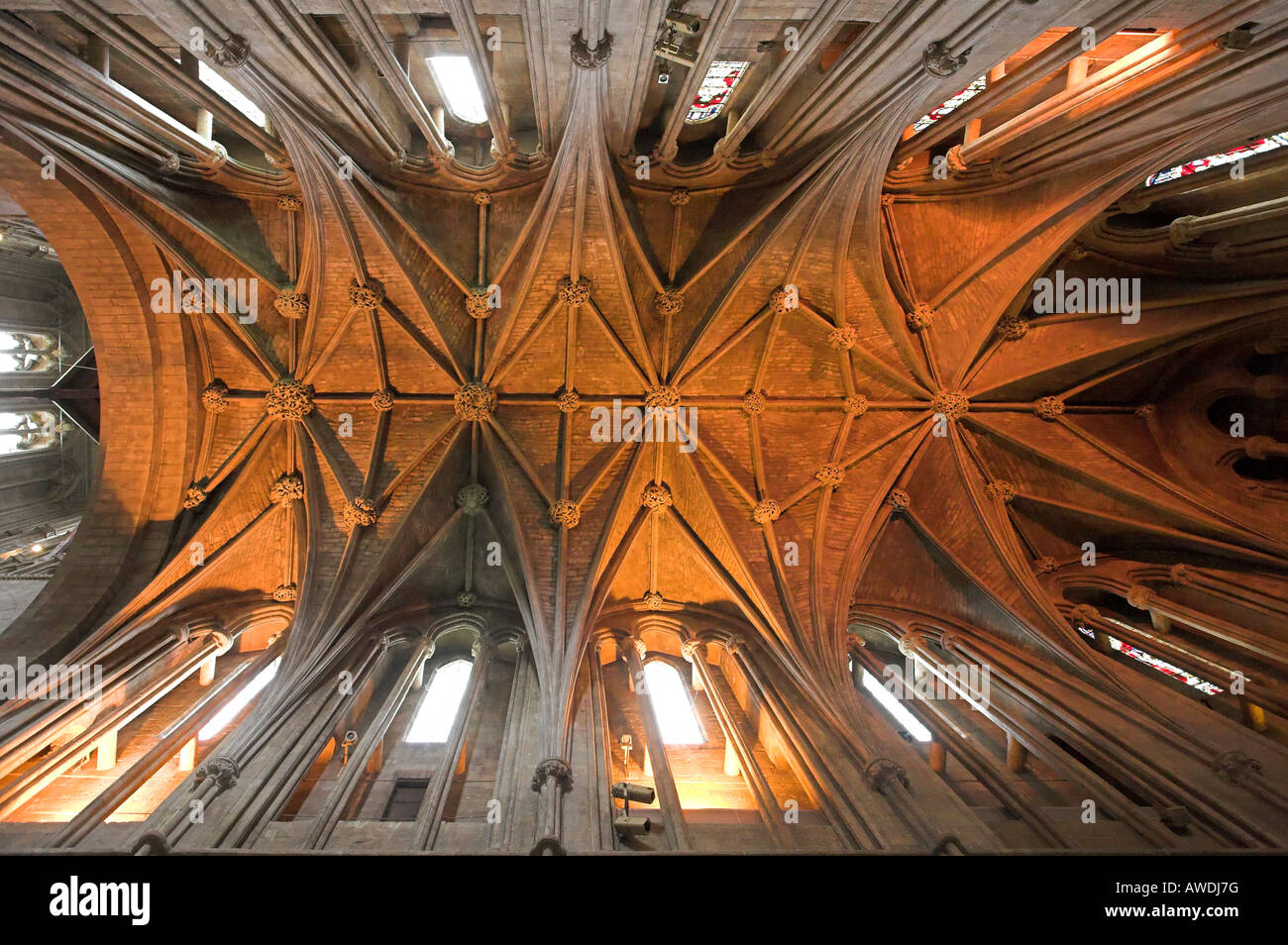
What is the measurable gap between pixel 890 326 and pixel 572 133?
23.7ft

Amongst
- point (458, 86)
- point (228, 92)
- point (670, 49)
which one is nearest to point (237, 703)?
point (228, 92)

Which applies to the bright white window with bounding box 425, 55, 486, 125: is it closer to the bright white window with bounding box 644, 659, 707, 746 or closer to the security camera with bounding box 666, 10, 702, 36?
the security camera with bounding box 666, 10, 702, 36

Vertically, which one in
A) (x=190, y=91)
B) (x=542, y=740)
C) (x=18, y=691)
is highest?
(x=190, y=91)

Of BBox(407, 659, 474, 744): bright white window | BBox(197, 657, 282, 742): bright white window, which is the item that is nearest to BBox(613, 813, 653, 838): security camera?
BBox(407, 659, 474, 744): bright white window

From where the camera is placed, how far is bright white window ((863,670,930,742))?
9.98 m

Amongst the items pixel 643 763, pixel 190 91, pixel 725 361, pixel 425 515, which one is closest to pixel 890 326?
pixel 725 361

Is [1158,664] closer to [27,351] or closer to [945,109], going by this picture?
[945,109]

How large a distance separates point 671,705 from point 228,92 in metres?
12.9

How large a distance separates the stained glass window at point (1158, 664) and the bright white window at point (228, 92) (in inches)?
682

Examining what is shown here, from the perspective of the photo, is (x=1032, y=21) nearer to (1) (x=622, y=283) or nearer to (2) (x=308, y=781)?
(1) (x=622, y=283)

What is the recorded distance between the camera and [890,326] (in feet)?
41.1

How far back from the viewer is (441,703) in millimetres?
10859

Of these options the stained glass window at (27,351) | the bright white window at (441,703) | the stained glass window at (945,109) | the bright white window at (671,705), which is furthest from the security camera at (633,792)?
the stained glass window at (27,351)

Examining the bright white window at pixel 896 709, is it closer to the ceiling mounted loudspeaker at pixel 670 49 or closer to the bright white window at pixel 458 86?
the ceiling mounted loudspeaker at pixel 670 49
